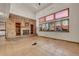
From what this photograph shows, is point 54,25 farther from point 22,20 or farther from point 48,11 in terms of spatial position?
point 22,20

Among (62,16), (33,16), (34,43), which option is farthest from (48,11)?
(34,43)

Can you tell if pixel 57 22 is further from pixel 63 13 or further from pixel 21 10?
pixel 21 10

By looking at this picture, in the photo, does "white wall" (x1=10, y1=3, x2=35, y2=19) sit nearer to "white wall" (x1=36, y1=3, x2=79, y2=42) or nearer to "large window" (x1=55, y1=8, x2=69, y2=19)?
"white wall" (x1=36, y1=3, x2=79, y2=42)

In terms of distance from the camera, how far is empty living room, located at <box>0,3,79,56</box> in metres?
2.65

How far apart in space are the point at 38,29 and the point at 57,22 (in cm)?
97

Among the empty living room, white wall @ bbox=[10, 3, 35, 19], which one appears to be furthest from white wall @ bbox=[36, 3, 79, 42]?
white wall @ bbox=[10, 3, 35, 19]

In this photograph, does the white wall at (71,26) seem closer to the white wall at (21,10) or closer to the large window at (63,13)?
the large window at (63,13)

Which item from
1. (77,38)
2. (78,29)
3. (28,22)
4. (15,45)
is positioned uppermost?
(28,22)

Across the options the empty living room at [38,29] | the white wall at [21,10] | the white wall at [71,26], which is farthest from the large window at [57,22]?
the white wall at [21,10]

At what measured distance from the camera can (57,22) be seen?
3662 mm

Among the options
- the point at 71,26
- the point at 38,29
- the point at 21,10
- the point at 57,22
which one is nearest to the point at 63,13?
the point at 57,22

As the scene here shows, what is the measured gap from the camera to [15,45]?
3193mm

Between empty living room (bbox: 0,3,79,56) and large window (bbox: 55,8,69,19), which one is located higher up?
large window (bbox: 55,8,69,19)

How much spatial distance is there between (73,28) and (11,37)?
235 centimetres
